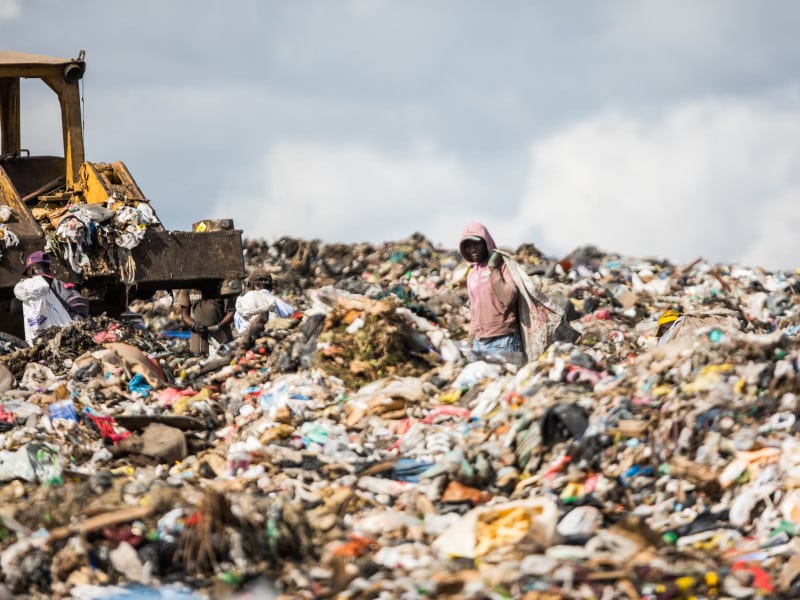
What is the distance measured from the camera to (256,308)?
954 centimetres

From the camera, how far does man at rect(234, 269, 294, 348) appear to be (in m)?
9.28

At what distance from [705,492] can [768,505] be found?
0.32 meters

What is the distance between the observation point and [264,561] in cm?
500

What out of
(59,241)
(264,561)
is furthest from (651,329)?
(264,561)

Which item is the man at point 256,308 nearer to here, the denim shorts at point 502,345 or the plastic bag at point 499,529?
the denim shorts at point 502,345

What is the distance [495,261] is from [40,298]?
3.80 metres

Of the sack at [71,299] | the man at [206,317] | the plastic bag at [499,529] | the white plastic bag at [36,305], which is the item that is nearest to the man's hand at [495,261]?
the plastic bag at [499,529]

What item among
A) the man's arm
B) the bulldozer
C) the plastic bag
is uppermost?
the bulldozer

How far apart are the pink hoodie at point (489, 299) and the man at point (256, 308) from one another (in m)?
2.10

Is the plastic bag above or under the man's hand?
under

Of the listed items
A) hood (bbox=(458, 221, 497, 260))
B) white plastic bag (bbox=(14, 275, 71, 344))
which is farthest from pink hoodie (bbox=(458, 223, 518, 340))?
white plastic bag (bbox=(14, 275, 71, 344))

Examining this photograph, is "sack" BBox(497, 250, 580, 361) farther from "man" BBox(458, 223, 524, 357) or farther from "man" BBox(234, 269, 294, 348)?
"man" BBox(234, 269, 294, 348)

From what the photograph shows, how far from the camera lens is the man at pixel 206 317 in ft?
34.7

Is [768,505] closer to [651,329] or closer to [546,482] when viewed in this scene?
[546,482]
